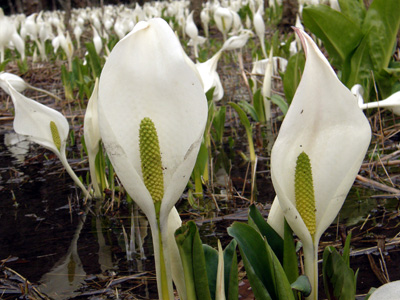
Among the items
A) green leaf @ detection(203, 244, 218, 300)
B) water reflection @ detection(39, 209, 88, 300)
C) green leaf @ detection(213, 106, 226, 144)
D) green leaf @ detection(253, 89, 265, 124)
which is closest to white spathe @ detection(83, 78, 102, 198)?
water reflection @ detection(39, 209, 88, 300)

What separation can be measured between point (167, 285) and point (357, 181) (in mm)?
1192

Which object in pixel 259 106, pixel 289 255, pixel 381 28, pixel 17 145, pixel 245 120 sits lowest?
pixel 17 145

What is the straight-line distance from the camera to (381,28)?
8.91ft

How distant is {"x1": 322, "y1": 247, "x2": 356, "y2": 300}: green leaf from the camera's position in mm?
969

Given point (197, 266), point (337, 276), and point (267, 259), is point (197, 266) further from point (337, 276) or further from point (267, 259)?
point (337, 276)

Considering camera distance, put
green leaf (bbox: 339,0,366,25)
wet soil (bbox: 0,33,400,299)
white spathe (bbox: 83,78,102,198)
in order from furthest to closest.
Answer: green leaf (bbox: 339,0,366,25)
white spathe (bbox: 83,78,102,198)
wet soil (bbox: 0,33,400,299)

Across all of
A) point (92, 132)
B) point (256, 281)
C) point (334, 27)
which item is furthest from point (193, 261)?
point (334, 27)

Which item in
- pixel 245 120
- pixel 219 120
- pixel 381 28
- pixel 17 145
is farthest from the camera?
pixel 17 145

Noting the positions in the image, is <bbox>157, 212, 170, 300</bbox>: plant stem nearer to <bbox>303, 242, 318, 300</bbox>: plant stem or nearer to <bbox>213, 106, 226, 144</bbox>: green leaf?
<bbox>303, 242, 318, 300</bbox>: plant stem

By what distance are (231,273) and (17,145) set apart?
2628mm

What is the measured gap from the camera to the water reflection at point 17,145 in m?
2.98

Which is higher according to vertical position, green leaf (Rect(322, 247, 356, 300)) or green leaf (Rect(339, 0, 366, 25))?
green leaf (Rect(339, 0, 366, 25))

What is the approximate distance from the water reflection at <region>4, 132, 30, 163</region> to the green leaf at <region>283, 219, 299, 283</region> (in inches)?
83.5

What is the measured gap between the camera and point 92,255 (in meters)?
1.56
